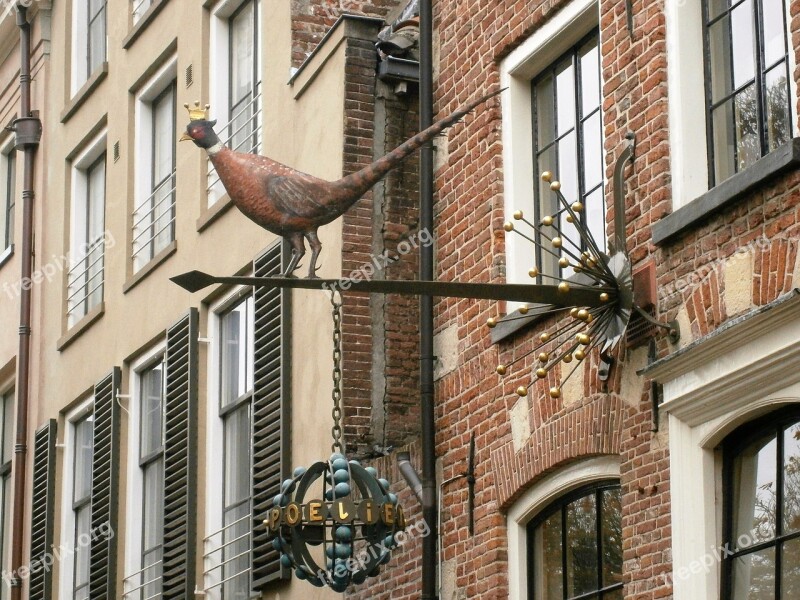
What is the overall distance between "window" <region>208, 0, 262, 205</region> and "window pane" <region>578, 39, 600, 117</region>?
4992 millimetres

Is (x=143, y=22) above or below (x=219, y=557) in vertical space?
above

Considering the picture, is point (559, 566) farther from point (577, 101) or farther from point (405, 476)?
point (577, 101)

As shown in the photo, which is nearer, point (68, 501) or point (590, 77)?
point (590, 77)

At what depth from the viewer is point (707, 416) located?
10.2 meters

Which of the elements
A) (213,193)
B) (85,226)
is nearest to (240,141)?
(213,193)

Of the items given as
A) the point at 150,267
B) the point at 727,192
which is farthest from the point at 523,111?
the point at 150,267

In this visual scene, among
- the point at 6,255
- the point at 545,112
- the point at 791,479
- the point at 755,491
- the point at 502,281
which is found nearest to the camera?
the point at 791,479

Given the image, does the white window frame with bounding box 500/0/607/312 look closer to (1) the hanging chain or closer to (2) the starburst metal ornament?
(1) the hanging chain

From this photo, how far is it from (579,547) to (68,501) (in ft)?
32.3

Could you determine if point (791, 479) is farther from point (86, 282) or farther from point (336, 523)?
point (86, 282)

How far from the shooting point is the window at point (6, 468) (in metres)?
22.3

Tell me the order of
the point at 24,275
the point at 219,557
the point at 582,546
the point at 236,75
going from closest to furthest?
the point at 582,546
the point at 219,557
the point at 236,75
the point at 24,275

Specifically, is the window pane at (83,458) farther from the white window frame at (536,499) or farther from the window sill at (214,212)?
the white window frame at (536,499)

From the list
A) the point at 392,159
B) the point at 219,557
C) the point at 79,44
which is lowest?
the point at 219,557
